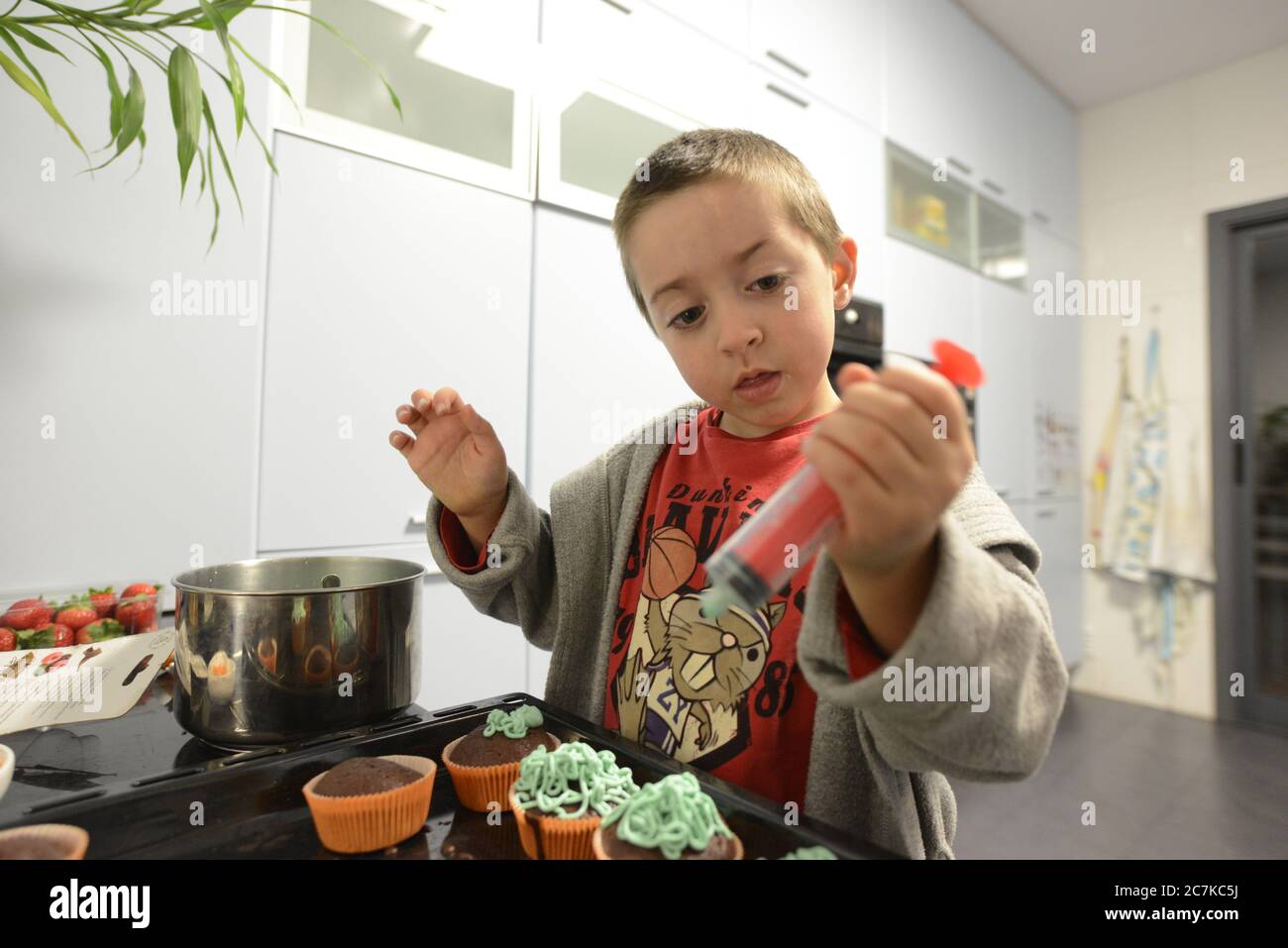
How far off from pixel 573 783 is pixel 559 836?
0.05 metres

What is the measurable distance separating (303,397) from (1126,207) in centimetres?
361

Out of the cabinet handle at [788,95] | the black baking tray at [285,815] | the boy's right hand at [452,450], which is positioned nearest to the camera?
the black baking tray at [285,815]

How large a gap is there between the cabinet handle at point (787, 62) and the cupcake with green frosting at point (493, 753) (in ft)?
6.44

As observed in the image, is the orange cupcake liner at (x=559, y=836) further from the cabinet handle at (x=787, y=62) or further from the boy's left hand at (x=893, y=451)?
the cabinet handle at (x=787, y=62)

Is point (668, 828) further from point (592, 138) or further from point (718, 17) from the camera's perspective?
point (718, 17)

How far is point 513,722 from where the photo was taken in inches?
23.2

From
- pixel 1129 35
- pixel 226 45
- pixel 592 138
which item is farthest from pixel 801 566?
pixel 1129 35

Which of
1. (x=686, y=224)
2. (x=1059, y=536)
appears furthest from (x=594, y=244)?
(x=1059, y=536)

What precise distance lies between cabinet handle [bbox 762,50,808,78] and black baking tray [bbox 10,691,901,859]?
6.54 ft

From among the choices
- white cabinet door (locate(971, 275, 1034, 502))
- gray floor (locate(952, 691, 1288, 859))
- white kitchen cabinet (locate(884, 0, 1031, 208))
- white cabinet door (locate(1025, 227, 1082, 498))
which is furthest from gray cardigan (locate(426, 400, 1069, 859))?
white cabinet door (locate(1025, 227, 1082, 498))

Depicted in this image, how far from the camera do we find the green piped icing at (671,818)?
16.5 inches

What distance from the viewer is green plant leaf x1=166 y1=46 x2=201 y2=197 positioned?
68 centimetres

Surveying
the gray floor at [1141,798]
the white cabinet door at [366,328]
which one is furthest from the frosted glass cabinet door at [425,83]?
the gray floor at [1141,798]
